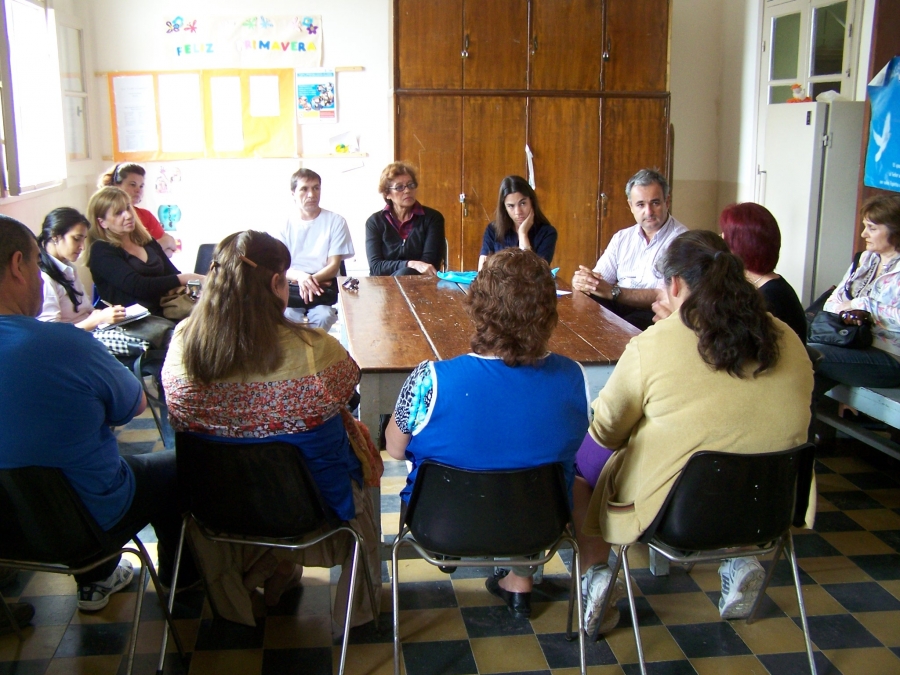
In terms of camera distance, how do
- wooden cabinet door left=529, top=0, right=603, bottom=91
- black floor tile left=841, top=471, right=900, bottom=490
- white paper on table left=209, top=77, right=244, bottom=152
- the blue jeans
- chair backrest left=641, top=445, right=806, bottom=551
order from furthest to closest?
white paper on table left=209, top=77, right=244, bottom=152, wooden cabinet door left=529, top=0, right=603, bottom=91, black floor tile left=841, top=471, right=900, bottom=490, the blue jeans, chair backrest left=641, top=445, right=806, bottom=551

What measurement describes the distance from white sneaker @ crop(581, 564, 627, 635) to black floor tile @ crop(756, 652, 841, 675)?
40 centimetres

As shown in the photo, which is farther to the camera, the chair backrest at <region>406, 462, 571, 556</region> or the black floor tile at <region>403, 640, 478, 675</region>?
the black floor tile at <region>403, 640, 478, 675</region>

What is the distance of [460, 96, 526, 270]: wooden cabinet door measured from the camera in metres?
6.16

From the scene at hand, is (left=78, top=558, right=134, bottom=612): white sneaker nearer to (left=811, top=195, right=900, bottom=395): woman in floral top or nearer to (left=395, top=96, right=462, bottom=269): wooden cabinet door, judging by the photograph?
(left=811, top=195, right=900, bottom=395): woman in floral top

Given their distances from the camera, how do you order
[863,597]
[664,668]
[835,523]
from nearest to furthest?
[664,668], [863,597], [835,523]

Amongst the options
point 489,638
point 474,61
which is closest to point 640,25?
point 474,61

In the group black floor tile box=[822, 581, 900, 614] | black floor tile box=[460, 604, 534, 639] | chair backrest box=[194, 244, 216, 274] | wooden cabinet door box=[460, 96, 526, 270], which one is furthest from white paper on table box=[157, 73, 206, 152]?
black floor tile box=[822, 581, 900, 614]

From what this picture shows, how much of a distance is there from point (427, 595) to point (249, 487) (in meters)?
0.83

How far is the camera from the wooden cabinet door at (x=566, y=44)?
610 cm

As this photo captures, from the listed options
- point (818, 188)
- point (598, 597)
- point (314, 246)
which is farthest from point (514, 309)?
point (818, 188)

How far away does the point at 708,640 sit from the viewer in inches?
93.4

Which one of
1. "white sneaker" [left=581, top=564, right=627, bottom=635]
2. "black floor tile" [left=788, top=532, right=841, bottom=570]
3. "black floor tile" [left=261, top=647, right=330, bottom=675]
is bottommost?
"black floor tile" [left=788, top=532, right=841, bottom=570]

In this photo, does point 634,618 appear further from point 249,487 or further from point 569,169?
point 569,169

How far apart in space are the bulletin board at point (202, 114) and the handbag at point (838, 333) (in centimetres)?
439
